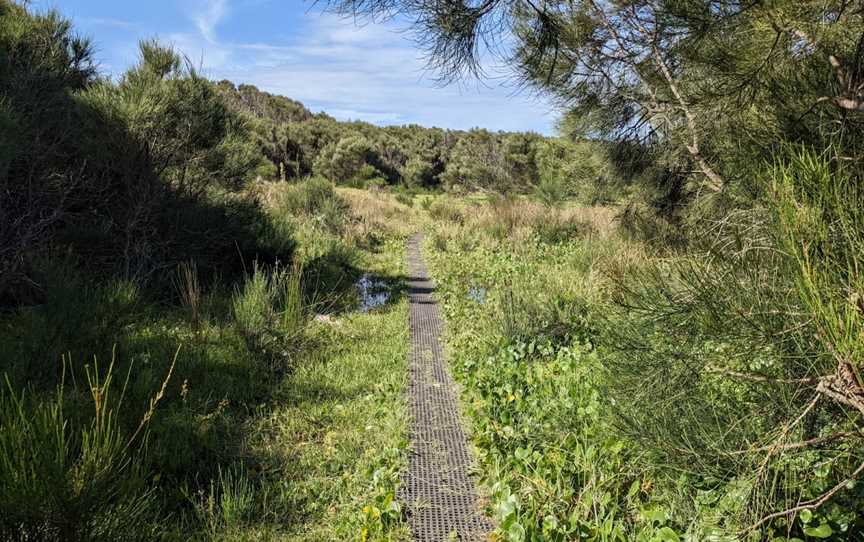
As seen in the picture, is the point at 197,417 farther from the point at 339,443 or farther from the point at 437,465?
the point at 437,465

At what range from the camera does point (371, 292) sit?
7.98 meters

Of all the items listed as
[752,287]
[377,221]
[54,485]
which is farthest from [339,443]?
[377,221]

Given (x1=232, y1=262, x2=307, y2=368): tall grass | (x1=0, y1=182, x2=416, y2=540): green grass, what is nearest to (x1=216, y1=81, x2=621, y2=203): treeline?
→ (x1=232, y1=262, x2=307, y2=368): tall grass

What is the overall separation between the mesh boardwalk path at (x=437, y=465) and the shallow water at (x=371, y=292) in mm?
1640

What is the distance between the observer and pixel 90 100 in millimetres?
6172

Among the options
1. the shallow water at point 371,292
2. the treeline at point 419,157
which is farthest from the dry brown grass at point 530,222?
the shallow water at point 371,292

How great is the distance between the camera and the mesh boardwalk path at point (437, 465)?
282 centimetres

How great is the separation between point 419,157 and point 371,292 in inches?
1249

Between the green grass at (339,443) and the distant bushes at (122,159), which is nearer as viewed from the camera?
the green grass at (339,443)

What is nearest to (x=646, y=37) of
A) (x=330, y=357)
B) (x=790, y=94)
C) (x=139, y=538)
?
(x=790, y=94)

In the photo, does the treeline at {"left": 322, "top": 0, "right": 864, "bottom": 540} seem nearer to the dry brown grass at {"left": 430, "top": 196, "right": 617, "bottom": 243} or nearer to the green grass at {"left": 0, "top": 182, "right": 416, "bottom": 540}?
the green grass at {"left": 0, "top": 182, "right": 416, "bottom": 540}

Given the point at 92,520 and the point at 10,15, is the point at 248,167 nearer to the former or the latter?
the point at 10,15

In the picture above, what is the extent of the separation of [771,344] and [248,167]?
284 inches

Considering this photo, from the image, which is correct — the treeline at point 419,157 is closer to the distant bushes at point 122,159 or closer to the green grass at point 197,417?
the distant bushes at point 122,159
